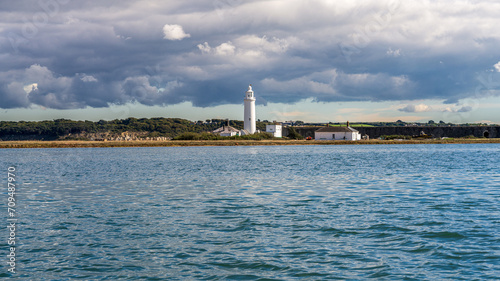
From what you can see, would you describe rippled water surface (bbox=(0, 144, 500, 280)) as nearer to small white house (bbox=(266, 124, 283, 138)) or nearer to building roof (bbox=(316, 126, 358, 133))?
building roof (bbox=(316, 126, 358, 133))

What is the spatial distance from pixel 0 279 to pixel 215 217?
7620 millimetres

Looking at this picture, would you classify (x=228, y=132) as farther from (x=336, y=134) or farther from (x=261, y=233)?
(x=261, y=233)

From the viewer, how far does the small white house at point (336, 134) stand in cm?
11906

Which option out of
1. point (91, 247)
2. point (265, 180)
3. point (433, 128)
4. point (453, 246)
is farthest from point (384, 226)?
point (433, 128)

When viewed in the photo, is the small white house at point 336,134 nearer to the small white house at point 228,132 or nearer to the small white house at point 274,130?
the small white house at point 274,130

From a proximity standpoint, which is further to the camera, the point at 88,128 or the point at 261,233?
the point at 88,128

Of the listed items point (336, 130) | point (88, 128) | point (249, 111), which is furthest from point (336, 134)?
point (88, 128)

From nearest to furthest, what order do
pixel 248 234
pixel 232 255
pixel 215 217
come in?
pixel 232 255
pixel 248 234
pixel 215 217

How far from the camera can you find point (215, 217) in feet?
53.7

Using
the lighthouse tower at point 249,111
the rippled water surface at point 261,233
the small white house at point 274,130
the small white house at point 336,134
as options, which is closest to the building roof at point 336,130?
the small white house at point 336,134

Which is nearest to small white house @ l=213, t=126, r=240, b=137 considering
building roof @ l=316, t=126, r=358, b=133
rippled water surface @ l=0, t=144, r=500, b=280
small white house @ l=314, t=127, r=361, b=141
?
small white house @ l=314, t=127, r=361, b=141

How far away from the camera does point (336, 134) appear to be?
396ft

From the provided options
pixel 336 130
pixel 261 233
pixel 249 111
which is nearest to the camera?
pixel 261 233

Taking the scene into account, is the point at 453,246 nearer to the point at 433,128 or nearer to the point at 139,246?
the point at 139,246
